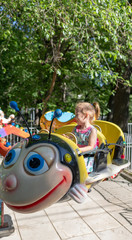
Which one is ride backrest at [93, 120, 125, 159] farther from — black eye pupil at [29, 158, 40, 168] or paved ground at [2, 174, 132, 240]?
black eye pupil at [29, 158, 40, 168]

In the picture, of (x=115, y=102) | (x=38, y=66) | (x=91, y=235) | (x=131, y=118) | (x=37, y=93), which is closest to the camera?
(x=91, y=235)

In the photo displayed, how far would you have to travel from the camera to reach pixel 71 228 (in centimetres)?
353

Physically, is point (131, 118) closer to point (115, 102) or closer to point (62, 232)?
point (115, 102)

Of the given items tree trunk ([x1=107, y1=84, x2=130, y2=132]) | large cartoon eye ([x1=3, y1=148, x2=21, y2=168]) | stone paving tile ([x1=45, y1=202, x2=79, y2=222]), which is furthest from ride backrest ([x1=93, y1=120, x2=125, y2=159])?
tree trunk ([x1=107, y1=84, x2=130, y2=132])

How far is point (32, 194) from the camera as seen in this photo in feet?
5.28

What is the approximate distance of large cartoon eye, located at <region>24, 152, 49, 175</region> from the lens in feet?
5.44

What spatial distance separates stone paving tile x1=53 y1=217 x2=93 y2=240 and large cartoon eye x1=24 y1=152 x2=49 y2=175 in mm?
2069

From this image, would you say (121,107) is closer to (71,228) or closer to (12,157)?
(71,228)

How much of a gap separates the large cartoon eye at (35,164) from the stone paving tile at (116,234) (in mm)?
2177

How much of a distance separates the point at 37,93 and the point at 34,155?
25.5 feet

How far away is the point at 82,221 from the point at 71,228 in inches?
11.8

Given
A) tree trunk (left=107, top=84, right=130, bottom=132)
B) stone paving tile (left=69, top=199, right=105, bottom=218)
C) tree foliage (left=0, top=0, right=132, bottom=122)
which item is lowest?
stone paving tile (left=69, top=199, right=105, bottom=218)

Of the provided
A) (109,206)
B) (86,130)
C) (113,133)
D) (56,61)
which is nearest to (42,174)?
(86,130)

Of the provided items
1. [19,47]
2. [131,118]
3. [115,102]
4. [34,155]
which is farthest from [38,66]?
[131,118]
